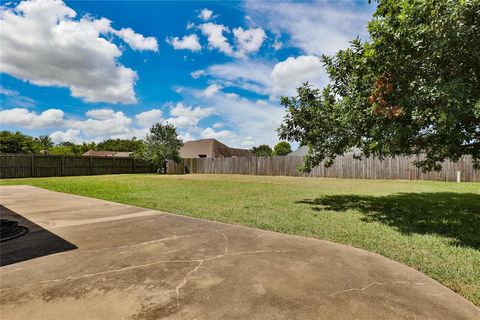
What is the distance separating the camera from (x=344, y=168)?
21438 mm

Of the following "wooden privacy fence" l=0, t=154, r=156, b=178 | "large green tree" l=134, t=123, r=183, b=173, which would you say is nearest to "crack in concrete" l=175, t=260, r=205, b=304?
"wooden privacy fence" l=0, t=154, r=156, b=178

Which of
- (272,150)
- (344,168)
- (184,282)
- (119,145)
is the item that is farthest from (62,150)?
(184,282)

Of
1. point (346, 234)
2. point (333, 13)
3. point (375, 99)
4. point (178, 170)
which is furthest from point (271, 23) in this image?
point (178, 170)

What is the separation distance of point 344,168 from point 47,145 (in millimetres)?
81239

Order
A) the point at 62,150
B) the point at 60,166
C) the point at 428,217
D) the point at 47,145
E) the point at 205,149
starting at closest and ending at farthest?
the point at 428,217 < the point at 60,166 < the point at 205,149 < the point at 62,150 < the point at 47,145

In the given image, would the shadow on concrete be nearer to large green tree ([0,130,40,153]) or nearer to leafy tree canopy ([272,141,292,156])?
large green tree ([0,130,40,153])

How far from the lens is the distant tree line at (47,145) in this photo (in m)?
34.3

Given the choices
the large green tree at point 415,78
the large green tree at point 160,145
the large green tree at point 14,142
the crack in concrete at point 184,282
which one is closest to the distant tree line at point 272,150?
the large green tree at point 160,145

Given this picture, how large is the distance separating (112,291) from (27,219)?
4.54 m

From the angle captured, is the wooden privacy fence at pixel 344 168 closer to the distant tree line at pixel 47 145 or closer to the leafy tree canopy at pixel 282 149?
the distant tree line at pixel 47 145

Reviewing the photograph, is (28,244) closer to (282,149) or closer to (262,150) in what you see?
(282,149)

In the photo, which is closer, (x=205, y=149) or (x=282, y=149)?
(x=205, y=149)

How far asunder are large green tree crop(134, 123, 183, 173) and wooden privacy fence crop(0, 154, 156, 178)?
6.51 ft

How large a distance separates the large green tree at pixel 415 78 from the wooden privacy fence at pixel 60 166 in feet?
87.2
